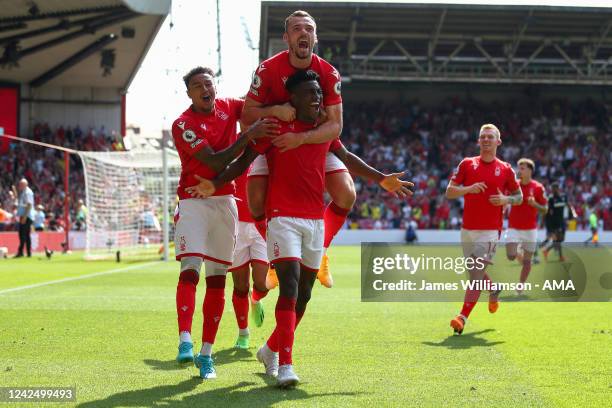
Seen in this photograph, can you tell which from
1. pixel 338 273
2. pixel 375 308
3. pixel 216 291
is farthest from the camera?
pixel 338 273

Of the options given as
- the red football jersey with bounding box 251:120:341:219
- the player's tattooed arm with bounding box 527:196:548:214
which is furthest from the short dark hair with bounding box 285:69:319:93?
the player's tattooed arm with bounding box 527:196:548:214

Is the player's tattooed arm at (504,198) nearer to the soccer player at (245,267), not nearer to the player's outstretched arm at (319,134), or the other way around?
the soccer player at (245,267)

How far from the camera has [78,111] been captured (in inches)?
1821

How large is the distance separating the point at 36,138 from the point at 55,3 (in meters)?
13.2

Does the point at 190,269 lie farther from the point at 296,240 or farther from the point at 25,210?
the point at 25,210

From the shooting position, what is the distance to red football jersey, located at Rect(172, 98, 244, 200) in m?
6.19

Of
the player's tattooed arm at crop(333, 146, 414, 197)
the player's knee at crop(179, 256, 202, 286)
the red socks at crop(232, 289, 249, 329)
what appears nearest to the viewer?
the player's knee at crop(179, 256, 202, 286)

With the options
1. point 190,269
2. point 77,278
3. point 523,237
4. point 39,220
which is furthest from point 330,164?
point 39,220

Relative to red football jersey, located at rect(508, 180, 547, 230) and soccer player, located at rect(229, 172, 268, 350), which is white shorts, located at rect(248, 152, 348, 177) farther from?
red football jersey, located at rect(508, 180, 547, 230)

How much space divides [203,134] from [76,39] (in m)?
32.6

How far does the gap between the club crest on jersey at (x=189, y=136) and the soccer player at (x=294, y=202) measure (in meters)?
0.34

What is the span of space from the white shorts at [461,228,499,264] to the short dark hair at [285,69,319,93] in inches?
163

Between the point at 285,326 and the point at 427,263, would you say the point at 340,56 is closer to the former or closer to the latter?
the point at 427,263

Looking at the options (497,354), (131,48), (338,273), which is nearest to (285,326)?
(497,354)
